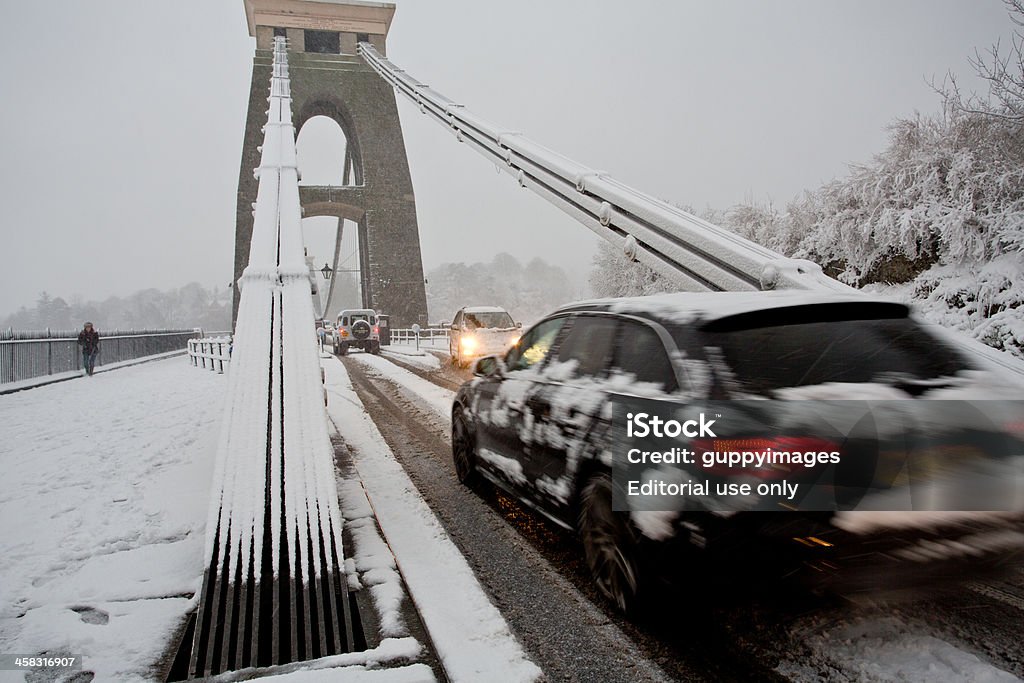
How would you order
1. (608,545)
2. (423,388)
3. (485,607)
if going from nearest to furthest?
(608,545) < (485,607) < (423,388)

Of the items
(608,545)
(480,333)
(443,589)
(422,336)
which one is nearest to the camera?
(608,545)

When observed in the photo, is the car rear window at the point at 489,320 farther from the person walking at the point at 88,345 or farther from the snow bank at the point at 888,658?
the snow bank at the point at 888,658

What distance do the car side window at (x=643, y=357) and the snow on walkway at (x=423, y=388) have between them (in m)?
4.77

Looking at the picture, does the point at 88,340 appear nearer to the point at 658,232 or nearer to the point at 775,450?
the point at 658,232

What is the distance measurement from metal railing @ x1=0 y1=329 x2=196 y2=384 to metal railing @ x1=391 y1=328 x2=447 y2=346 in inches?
523

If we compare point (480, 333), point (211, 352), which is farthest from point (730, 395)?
point (211, 352)

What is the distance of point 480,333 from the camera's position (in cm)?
1574

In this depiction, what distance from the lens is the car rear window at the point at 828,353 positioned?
2551 millimetres

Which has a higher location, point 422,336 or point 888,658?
point 422,336

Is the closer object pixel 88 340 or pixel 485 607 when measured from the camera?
pixel 485 607

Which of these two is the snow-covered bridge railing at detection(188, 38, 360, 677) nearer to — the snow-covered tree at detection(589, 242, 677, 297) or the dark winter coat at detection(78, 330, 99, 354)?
the dark winter coat at detection(78, 330, 99, 354)

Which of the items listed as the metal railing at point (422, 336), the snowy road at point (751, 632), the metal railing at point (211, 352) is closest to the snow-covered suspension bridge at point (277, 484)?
the snowy road at point (751, 632)

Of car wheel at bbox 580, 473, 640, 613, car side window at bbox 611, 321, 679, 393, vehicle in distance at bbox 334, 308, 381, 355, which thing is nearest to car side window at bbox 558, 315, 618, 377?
car side window at bbox 611, 321, 679, 393

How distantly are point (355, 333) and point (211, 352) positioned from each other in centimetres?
762
